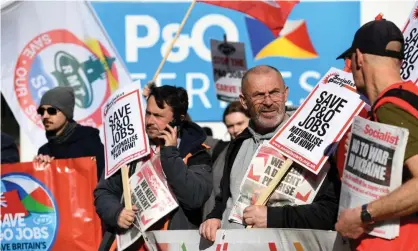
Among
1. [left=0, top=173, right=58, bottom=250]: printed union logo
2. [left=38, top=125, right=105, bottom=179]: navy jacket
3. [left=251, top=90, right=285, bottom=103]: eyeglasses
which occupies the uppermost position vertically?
[left=251, top=90, right=285, bottom=103]: eyeglasses

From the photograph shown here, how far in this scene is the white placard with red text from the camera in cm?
548

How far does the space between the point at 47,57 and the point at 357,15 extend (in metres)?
5.04

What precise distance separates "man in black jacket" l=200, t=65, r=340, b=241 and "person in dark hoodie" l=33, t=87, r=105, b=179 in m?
1.97

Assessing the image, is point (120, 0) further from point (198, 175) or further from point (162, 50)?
point (198, 175)

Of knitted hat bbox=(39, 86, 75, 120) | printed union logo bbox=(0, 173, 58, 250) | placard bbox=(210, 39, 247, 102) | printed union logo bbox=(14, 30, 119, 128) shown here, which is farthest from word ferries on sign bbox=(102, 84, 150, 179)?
placard bbox=(210, 39, 247, 102)

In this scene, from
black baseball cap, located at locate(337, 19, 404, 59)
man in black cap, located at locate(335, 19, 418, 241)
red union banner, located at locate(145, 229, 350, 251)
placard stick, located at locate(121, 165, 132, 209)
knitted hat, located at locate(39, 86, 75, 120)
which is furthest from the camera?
knitted hat, located at locate(39, 86, 75, 120)

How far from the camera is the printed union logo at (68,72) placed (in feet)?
29.7

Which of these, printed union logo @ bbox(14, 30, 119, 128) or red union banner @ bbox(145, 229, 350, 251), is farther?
printed union logo @ bbox(14, 30, 119, 128)

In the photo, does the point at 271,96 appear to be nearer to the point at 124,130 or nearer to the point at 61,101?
the point at 124,130

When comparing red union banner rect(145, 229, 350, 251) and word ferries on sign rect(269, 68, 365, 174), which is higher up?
word ferries on sign rect(269, 68, 365, 174)

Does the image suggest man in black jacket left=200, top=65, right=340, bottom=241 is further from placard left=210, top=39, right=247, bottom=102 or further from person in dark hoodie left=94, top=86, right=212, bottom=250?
placard left=210, top=39, right=247, bottom=102

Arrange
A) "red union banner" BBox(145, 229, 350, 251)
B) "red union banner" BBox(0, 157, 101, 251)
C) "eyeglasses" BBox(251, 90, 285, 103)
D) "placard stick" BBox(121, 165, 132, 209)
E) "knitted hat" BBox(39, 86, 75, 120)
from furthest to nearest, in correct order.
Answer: "knitted hat" BBox(39, 86, 75, 120) → "red union banner" BBox(0, 157, 101, 251) → "placard stick" BBox(121, 165, 132, 209) → "eyeglasses" BBox(251, 90, 285, 103) → "red union banner" BBox(145, 229, 350, 251)

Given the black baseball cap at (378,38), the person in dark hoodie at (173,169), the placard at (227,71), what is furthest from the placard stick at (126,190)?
the placard at (227,71)

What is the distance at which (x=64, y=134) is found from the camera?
7.45m
